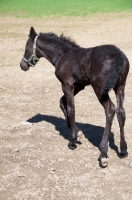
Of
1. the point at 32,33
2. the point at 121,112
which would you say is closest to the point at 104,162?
the point at 121,112

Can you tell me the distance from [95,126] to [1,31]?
19249mm

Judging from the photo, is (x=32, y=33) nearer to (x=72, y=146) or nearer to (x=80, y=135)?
(x=80, y=135)

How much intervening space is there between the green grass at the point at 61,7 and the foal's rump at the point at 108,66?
3108 cm

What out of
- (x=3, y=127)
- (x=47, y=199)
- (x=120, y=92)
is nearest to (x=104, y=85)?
(x=120, y=92)

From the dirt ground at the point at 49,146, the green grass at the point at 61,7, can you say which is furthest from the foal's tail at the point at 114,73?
the green grass at the point at 61,7

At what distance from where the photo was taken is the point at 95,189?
A: 6.14m

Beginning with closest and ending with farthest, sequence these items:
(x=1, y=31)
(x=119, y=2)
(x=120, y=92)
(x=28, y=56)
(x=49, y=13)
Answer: (x=120, y=92)
(x=28, y=56)
(x=1, y=31)
(x=49, y=13)
(x=119, y=2)

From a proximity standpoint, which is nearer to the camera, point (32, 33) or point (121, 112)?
point (121, 112)

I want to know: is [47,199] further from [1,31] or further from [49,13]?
[49,13]

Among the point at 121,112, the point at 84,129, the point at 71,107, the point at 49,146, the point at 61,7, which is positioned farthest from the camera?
the point at 61,7

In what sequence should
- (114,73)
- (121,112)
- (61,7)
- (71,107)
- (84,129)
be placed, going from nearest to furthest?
(114,73), (121,112), (71,107), (84,129), (61,7)

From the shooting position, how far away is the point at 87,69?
7172 mm

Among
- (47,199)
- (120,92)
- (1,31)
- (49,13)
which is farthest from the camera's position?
(49,13)

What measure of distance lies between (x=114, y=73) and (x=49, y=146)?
8.40 feet
